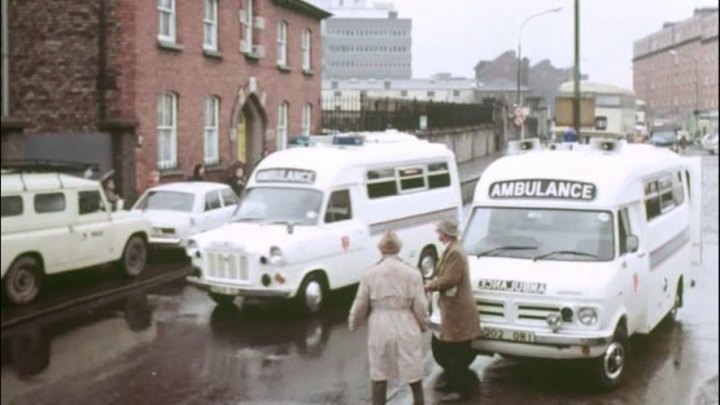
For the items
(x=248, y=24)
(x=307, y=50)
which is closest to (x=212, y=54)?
(x=248, y=24)

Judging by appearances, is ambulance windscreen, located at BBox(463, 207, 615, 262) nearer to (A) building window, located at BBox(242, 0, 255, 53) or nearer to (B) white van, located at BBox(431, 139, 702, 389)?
(B) white van, located at BBox(431, 139, 702, 389)

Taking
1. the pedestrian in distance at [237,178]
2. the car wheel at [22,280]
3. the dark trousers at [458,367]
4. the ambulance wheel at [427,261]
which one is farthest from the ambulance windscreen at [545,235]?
the pedestrian in distance at [237,178]

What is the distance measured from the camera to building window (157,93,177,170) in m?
9.20

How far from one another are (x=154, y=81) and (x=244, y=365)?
3.04 metres

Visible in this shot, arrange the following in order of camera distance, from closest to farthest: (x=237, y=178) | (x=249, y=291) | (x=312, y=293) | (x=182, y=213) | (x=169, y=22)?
(x=169, y=22)
(x=249, y=291)
(x=312, y=293)
(x=237, y=178)
(x=182, y=213)

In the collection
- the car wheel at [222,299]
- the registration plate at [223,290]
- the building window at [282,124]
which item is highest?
the building window at [282,124]

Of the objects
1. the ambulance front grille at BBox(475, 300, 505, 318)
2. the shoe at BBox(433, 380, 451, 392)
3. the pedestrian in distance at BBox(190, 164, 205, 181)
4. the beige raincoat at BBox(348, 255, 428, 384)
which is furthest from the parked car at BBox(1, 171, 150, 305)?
the ambulance front grille at BBox(475, 300, 505, 318)

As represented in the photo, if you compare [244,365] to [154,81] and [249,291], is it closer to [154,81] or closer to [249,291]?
[249,291]

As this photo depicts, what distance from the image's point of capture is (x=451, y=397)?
283 inches

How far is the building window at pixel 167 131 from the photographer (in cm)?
920

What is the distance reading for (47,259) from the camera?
22.4 feet

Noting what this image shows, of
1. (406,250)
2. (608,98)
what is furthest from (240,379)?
(406,250)

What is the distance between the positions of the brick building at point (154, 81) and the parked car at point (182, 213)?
95cm

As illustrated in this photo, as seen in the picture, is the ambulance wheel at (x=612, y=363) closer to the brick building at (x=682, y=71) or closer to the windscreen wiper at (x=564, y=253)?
the windscreen wiper at (x=564, y=253)
